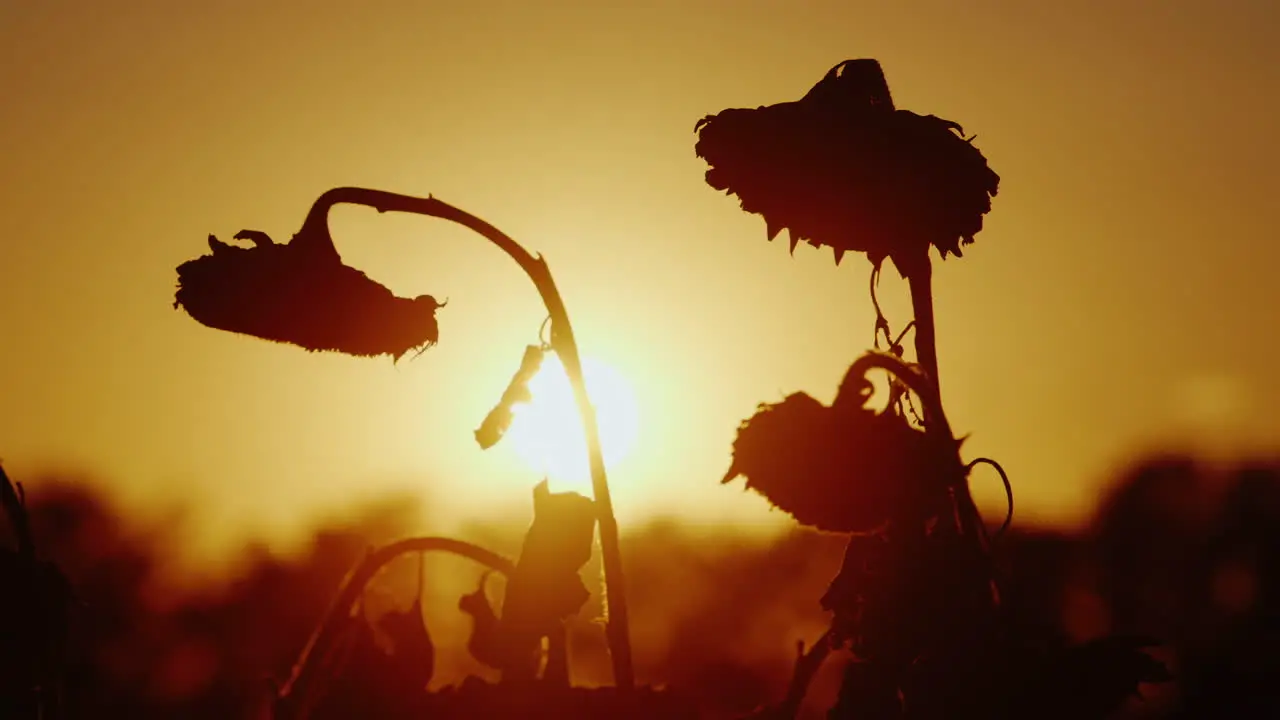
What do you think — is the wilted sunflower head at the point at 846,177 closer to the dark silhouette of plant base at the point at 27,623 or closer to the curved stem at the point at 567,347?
the curved stem at the point at 567,347

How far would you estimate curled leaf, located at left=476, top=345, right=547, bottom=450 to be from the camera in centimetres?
356

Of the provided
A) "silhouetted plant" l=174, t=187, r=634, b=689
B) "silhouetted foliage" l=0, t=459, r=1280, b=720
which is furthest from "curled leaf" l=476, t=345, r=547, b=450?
"silhouetted foliage" l=0, t=459, r=1280, b=720

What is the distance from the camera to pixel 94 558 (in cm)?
6172

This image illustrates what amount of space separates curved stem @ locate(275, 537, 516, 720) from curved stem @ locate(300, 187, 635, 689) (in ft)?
1.40

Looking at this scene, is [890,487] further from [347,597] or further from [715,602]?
[715,602]

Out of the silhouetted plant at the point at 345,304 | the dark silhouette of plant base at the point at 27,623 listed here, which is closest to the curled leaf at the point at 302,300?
the silhouetted plant at the point at 345,304

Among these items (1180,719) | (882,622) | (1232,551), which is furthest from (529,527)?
(1232,551)

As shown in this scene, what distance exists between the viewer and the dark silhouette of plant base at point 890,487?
3.01m

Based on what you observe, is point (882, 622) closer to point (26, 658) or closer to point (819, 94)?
point (819, 94)

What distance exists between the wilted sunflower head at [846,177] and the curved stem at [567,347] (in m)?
0.48

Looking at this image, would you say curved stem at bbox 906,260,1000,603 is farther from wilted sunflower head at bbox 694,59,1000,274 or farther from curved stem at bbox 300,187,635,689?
curved stem at bbox 300,187,635,689

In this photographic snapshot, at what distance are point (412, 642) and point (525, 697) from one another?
2.19 feet

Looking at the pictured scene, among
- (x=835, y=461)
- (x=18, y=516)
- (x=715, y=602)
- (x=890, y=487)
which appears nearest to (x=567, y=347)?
(x=835, y=461)

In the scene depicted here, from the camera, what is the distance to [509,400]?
364cm
